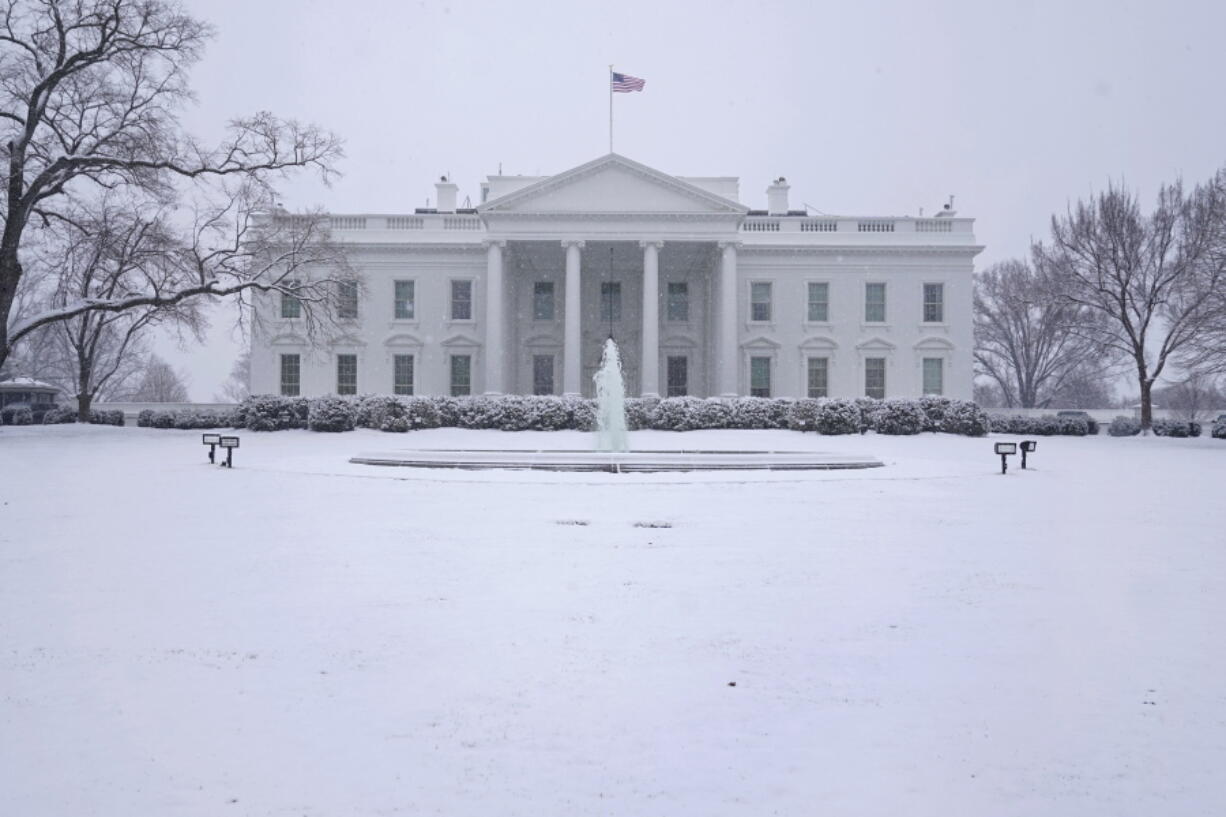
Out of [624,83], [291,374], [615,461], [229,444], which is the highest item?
[624,83]

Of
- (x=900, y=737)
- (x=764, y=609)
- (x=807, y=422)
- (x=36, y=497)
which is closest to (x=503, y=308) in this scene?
(x=807, y=422)

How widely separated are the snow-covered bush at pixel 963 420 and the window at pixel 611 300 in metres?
15.4

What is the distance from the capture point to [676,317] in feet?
122

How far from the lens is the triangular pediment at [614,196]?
3275 centimetres

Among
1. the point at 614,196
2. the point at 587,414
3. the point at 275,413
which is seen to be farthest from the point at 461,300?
the point at 587,414

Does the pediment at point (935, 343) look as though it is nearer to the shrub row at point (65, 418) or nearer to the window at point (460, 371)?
the window at point (460, 371)

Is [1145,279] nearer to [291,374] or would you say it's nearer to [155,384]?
[291,374]

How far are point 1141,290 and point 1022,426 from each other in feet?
28.8

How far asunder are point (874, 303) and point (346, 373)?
23517 mm

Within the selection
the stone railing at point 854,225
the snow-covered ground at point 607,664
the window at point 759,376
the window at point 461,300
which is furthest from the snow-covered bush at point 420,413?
the stone railing at point 854,225

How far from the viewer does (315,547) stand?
8102 mm

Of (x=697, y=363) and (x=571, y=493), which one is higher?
(x=697, y=363)

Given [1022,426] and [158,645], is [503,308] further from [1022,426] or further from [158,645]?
[158,645]

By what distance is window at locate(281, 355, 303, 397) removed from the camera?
36188mm
